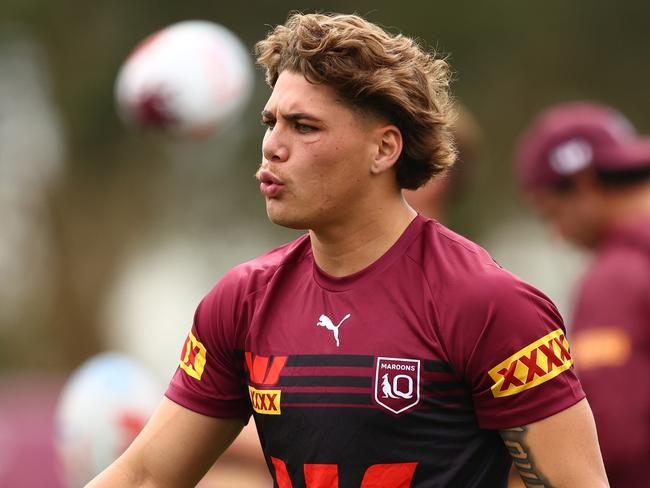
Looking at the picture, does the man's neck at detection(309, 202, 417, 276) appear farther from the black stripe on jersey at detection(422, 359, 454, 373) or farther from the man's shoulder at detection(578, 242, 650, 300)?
the man's shoulder at detection(578, 242, 650, 300)

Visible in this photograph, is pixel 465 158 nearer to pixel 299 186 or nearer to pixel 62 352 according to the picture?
pixel 299 186

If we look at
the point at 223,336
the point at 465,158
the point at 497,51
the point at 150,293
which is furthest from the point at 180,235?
the point at 223,336

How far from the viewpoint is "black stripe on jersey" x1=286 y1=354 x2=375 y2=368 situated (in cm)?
435

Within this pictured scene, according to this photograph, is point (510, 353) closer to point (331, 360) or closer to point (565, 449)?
point (565, 449)

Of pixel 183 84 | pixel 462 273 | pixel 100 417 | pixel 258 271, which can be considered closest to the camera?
pixel 462 273

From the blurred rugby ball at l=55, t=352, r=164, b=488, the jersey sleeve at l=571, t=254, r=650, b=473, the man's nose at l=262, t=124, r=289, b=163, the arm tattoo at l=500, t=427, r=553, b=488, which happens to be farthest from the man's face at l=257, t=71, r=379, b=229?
the blurred rugby ball at l=55, t=352, r=164, b=488

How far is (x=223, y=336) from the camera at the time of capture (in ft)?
15.3

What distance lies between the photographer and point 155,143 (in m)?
20.9

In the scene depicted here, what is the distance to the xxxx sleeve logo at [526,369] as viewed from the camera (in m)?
4.20

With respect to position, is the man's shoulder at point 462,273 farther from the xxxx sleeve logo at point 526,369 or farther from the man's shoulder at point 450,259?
the xxxx sleeve logo at point 526,369

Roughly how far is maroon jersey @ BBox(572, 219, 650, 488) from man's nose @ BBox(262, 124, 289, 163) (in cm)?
279

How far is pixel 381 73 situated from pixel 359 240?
510 millimetres

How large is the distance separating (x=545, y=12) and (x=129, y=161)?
634 centimetres

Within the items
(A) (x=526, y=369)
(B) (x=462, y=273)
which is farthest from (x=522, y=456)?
(B) (x=462, y=273)
